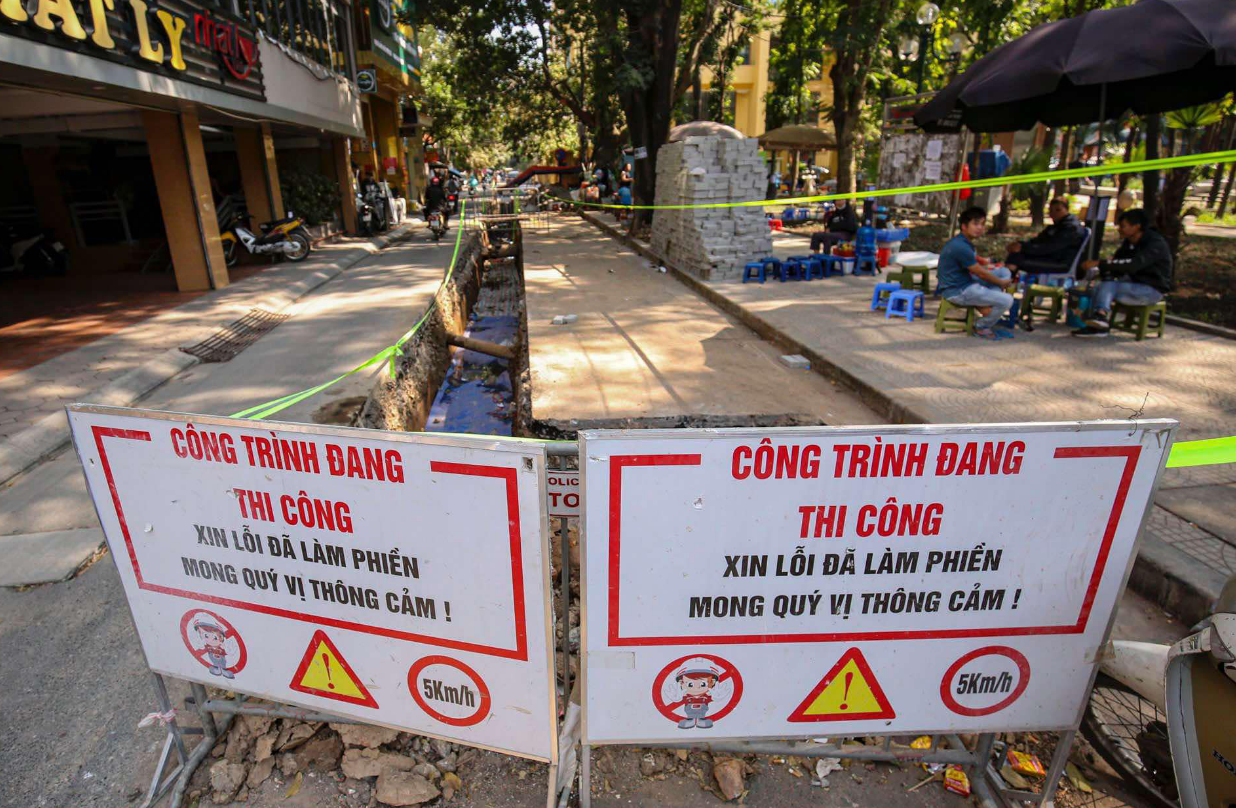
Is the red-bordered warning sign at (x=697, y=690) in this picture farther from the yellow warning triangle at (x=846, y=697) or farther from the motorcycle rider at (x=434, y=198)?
the motorcycle rider at (x=434, y=198)

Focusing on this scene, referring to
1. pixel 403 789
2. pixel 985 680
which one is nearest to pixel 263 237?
pixel 403 789

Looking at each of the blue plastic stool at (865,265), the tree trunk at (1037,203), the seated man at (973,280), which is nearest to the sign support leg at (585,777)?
the seated man at (973,280)

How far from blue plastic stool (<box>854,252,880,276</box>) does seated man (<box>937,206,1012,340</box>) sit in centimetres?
406

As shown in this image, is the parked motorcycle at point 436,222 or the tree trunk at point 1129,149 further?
the parked motorcycle at point 436,222

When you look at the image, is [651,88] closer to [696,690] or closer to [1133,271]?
[1133,271]

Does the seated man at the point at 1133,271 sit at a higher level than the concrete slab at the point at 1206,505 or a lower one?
higher

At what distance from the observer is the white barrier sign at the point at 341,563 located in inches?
74.5

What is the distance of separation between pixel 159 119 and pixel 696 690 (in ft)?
39.3

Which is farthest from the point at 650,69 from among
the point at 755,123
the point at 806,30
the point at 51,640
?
the point at 755,123

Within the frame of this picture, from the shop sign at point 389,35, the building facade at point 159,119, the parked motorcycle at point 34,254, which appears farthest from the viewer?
the shop sign at point 389,35

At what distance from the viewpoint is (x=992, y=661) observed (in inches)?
83.2

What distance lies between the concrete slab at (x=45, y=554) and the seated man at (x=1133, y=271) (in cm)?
839

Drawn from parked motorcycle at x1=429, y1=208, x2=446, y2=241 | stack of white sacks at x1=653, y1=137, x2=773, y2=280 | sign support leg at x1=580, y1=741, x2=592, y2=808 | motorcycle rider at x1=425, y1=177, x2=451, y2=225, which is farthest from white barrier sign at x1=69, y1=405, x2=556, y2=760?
motorcycle rider at x1=425, y1=177, x2=451, y2=225

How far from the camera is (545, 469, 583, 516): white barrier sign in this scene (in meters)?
2.03
